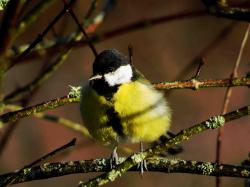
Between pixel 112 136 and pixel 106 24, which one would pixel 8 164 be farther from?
pixel 112 136

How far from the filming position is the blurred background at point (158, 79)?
5211 mm

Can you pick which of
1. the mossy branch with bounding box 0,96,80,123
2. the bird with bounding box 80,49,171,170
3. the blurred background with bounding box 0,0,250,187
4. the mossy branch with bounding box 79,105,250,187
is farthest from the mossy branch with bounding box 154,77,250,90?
the blurred background with bounding box 0,0,250,187

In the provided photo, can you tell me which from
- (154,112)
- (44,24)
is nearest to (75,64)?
(44,24)

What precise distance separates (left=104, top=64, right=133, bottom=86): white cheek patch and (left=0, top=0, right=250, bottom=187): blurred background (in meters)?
2.76

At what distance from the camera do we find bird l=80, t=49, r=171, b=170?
2.07 m

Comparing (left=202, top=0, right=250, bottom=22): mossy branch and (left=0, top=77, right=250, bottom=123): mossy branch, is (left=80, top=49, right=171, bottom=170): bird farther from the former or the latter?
(left=202, top=0, right=250, bottom=22): mossy branch

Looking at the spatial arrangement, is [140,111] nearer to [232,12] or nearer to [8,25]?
[232,12]

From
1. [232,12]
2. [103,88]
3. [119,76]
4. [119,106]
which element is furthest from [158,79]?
[232,12]

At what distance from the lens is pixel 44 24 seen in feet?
19.5

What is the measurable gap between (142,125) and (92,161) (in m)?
0.54

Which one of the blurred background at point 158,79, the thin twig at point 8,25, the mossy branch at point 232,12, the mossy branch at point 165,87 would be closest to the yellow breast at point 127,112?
the mossy branch at point 165,87

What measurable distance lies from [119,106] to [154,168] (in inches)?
22.6

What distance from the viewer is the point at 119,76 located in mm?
2283

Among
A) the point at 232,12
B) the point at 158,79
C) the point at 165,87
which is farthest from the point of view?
the point at 158,79
